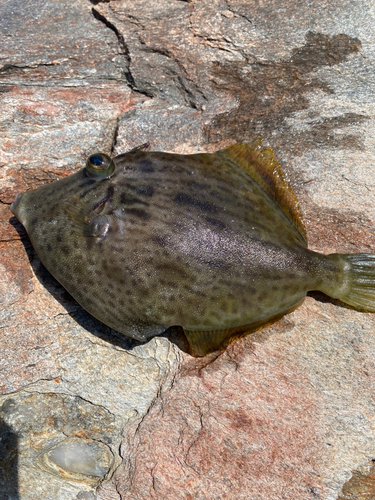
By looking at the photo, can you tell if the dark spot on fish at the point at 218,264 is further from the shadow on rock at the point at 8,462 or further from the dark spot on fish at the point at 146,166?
the shadow on rock at the point at 8,462

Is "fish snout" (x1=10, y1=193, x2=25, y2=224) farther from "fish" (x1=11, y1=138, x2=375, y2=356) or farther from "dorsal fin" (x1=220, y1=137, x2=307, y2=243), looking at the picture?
"dorsal fin" (x1=220, y1=137, x2=307, y2=243)

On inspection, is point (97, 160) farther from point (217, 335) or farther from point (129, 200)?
point (217, 335)

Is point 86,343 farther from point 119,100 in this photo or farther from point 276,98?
point 276,98

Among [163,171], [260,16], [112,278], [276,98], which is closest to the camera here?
[112,278]

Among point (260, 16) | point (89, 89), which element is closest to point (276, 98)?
point (260, 16)

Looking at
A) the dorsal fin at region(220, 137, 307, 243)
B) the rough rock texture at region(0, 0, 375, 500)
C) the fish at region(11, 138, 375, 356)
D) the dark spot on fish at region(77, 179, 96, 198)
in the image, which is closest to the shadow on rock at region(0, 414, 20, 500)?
the rough rock texture at region(0, 0, 375, 500)
